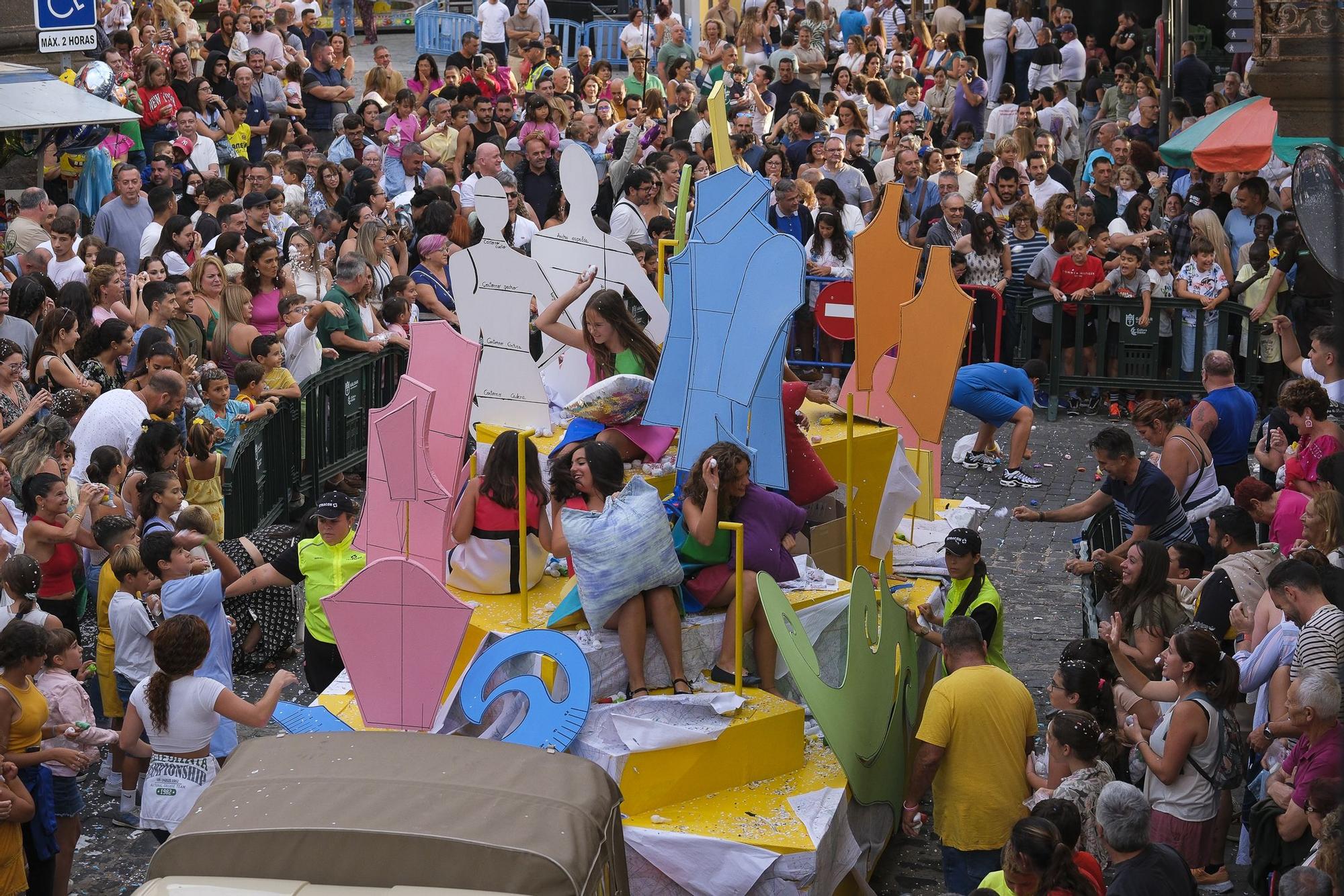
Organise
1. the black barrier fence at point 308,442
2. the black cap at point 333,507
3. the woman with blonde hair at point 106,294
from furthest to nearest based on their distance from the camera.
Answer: the woman with blonde hair at point 106,294
the black barrier fence at point 308,442
the black cap at point 333,507

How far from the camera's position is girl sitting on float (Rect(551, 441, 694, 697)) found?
7.15m

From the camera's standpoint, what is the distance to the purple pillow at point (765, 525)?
741 centimetres

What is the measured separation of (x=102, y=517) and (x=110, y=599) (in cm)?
45

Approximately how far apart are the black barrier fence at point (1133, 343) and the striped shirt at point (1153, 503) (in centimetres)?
540

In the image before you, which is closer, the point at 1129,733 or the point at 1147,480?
the point at 1129,733

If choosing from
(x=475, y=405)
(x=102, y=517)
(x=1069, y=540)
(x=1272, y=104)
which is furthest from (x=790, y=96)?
(x=102, y=517)

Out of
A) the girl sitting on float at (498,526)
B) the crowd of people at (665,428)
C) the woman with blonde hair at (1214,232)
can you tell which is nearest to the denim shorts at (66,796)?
the crowd of people at (665,428)

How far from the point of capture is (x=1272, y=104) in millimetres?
12227

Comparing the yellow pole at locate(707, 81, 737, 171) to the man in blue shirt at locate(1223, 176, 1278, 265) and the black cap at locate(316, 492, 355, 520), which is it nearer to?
the black cap at locate(316, 492, 355, 520)

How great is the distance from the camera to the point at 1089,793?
621 cm

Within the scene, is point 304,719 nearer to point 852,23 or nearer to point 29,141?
point 29,141

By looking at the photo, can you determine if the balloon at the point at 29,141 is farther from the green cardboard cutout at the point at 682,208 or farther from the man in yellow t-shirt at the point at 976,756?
the man in yellow t-shirt at the point at 976,756

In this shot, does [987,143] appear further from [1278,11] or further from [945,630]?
[945,630]

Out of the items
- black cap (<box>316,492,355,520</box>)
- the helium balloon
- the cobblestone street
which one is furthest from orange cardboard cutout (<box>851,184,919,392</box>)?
black cap (<box>316,492,355,520</box>)
